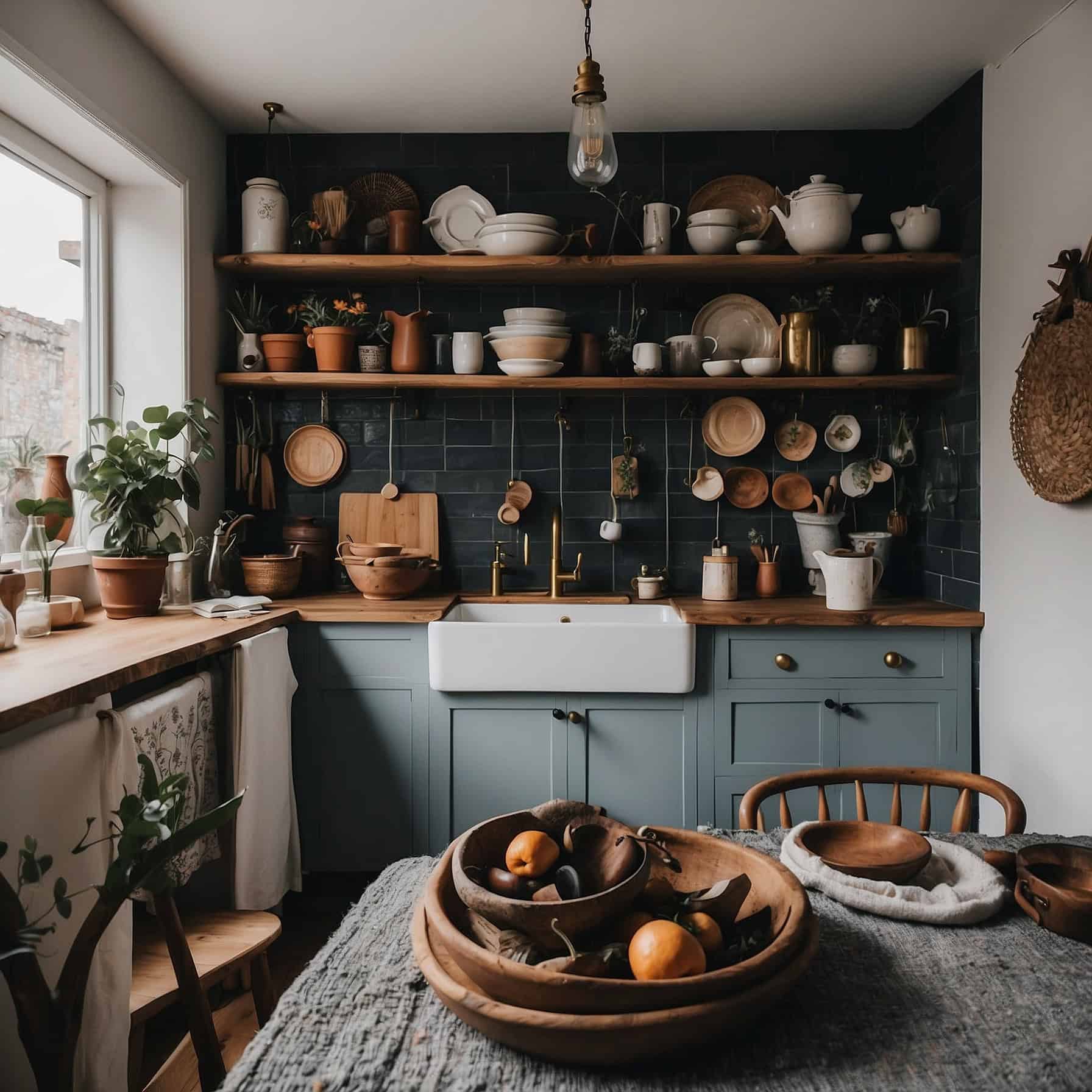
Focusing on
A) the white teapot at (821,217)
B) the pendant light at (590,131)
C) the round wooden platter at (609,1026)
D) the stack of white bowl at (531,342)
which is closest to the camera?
the round wooden platter at (609,1026)

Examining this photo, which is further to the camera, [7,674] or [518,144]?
[518,144]

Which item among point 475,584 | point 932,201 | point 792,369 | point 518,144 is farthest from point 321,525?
point 932,201

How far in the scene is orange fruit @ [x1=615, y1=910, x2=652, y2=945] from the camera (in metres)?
0.85

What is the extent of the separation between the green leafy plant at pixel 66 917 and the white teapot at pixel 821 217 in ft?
8.81

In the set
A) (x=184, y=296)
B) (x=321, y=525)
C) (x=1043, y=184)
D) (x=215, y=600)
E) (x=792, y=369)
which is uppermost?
(x=1043, y=184)

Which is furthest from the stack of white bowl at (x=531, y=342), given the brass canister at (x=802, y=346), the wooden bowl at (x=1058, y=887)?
the wooden bowl at (x=1058, y=887)

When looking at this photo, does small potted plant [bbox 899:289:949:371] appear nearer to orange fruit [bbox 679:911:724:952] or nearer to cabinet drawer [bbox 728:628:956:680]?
cabinet drawer [bbox 728:628:956:680]

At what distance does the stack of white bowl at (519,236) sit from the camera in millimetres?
3059

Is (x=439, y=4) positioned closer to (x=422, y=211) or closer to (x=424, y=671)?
(x=422, y=211)

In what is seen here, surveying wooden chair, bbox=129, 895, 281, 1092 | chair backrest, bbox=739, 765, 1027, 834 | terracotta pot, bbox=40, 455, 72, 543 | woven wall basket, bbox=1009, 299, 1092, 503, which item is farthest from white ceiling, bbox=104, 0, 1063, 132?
wooden chair, bbox=129, 895, 281, 1092

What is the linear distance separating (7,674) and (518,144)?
2.56 meters

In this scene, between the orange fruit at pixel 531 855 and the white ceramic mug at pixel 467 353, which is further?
the white ceramic mug at pixel 467 353

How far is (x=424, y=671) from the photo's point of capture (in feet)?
9.30

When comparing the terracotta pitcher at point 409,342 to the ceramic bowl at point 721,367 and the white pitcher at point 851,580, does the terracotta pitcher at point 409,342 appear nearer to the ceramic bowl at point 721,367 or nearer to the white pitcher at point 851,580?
the ceramic bowl at point 721,367
